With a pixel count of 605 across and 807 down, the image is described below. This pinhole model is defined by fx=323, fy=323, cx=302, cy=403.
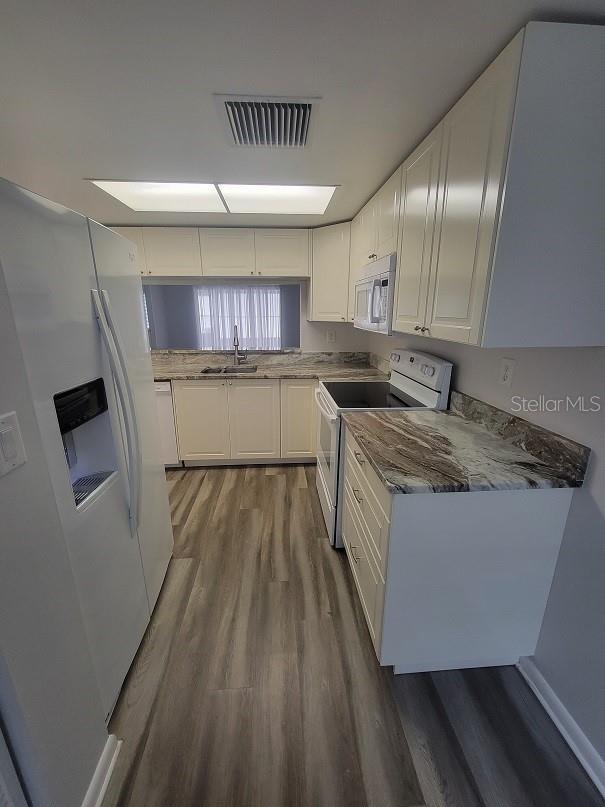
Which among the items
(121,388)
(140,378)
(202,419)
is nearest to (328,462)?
(140,378)

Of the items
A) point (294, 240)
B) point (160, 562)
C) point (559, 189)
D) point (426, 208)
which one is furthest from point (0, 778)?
point (294, 240)

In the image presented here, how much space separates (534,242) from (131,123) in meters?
1.66

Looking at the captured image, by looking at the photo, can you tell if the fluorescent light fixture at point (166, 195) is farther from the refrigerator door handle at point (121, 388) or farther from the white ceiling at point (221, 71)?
the refrigerator door handle at point (121, 388)

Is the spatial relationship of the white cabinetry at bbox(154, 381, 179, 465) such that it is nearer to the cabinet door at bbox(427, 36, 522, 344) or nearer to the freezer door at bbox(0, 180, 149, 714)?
the freezer door at bbox(0, 180, 149, 714)

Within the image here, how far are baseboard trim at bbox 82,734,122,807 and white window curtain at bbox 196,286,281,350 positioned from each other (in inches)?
122

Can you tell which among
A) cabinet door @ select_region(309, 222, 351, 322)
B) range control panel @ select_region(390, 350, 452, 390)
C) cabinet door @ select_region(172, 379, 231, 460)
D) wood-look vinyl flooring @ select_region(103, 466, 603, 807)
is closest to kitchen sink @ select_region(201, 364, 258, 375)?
cabinet door @ select_region(172, 379, 231, 460)

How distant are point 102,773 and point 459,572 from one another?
4.57 ft

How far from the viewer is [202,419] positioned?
3.11 m

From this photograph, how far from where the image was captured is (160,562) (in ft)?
5.93

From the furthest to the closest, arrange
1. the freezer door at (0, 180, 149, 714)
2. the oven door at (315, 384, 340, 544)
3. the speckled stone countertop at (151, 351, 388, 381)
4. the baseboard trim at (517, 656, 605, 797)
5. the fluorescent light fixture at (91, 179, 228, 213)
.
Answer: the speckled stone countertop at (151, 351, 388, 381) → the fluorescent light fixture at (91, 179, 228, 213) → the oven door at (315, 384, 340, 544) → the baseboard trim at (517, 656, 605, 797) → the freezer door at (0, 180, 149, 714)

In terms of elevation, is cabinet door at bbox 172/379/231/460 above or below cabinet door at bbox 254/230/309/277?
below

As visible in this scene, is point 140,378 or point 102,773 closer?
point 102,773

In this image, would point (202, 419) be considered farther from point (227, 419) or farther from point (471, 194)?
point (471, 194)

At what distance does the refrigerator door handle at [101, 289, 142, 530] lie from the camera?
1240 millimetres
